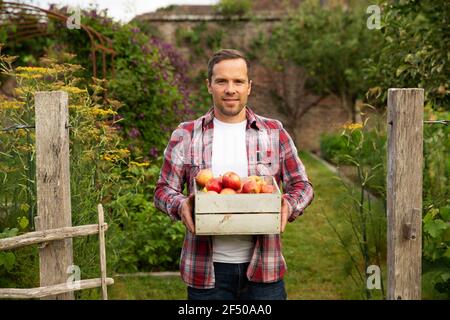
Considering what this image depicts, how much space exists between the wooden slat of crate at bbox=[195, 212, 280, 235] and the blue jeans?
17cm

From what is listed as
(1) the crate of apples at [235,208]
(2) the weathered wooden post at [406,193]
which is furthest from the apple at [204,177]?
(2) the weathered wooden post at [406,193]

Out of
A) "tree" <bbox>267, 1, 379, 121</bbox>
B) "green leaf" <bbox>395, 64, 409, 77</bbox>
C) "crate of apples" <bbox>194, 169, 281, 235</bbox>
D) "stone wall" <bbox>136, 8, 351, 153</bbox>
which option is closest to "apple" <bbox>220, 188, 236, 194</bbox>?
"crate of apples" <bbox>194, 169, 281, 235</bbox>

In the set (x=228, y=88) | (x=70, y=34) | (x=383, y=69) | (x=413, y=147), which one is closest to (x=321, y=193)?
(x=383, y=69)

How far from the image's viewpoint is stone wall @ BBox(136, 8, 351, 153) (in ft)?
51.7

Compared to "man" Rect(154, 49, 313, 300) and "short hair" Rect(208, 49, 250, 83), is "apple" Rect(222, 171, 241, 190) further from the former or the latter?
"short hair" Rect(208, 49, 250, 83)

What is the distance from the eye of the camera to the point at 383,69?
641cm

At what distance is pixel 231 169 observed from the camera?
277cm

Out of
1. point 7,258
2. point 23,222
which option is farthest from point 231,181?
point 23,222

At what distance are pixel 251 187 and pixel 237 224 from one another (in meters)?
0.15

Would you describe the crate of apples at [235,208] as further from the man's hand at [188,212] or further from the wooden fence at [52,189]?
the wooden fence at [52,189]

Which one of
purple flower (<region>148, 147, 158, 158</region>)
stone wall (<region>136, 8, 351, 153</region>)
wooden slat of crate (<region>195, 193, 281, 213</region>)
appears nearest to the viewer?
wooden slat of crate (<region>195, 193, 281, 213</region>)

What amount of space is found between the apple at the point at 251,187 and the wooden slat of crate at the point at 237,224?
9 centimetres

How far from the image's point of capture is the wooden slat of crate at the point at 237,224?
256 centimetres
